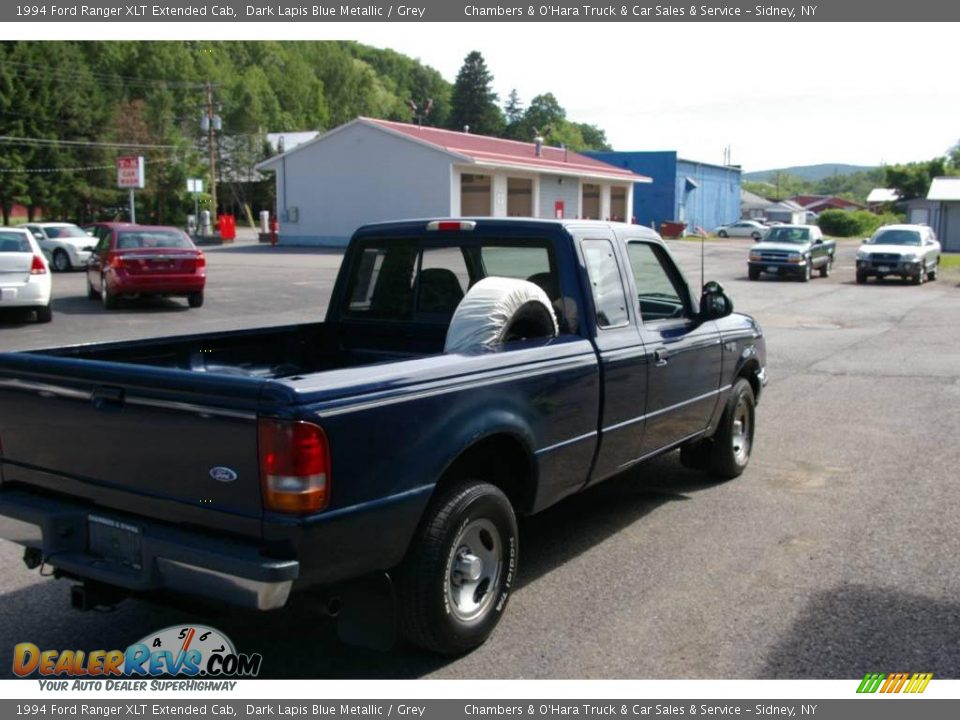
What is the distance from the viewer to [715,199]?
73062 mm

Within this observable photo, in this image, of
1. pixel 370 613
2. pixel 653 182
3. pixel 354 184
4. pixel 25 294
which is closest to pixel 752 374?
pixel 370 613

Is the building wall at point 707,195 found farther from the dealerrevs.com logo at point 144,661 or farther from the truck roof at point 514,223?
the dealerrevs.com logo at point 144,661

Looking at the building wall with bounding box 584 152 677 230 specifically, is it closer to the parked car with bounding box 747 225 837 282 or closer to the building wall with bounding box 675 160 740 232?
the building wall with bounding box 675 160 740 232

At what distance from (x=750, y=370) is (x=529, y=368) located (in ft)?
10.7

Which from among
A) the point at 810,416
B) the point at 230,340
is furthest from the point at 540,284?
the point at 810,416

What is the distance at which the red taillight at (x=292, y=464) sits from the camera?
132 inches

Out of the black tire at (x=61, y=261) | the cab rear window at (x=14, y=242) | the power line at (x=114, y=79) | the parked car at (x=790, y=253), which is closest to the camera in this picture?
the cab rear window at (x=14, y=242)

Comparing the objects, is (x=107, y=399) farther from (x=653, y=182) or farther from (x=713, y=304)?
(x=653, y=182)

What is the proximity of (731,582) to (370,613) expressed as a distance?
2.15 metres

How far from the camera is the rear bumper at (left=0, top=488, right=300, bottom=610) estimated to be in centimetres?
333

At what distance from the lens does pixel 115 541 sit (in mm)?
3770

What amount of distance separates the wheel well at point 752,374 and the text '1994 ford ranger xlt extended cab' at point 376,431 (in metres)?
1.25

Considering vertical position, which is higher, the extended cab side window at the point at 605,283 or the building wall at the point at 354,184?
the building wall at the point at 354,184

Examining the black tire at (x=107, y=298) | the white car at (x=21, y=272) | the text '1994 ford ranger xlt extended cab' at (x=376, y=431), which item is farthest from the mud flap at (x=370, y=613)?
the black tire at (x=107, y=298)
